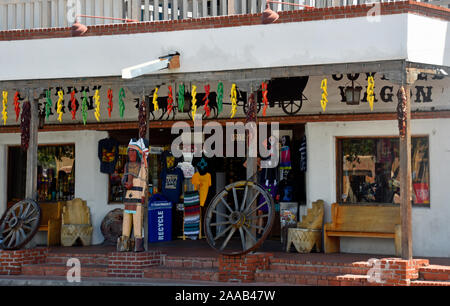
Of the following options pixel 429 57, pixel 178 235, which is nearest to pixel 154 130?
→ pixel 178 235

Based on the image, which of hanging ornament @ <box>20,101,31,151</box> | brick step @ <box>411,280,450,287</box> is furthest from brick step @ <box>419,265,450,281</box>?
hanging ornament @ <box>20,101,31,151</box>

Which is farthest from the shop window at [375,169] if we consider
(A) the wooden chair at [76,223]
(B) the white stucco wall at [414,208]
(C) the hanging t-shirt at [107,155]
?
(A) the wooden chair at [76,223]

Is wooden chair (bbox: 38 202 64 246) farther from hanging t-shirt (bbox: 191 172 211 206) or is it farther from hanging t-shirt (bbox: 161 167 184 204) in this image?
hanging t-shirt (bbox: 191 172 211 206)

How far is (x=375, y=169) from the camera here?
14.2m

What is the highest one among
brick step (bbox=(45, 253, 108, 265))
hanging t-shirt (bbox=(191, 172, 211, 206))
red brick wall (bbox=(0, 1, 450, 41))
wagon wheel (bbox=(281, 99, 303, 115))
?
red brick wall (bbox=(0, 1, 450, 41))

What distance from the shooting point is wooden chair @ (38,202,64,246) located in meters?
15.8

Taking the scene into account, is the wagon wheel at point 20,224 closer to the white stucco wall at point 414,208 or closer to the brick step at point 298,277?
the brick step at point 298,277

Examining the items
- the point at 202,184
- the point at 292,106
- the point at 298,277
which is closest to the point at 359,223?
the point at 298,277

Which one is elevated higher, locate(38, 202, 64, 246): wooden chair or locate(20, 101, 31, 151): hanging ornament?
locate(20, 101, 31, 151): hanging ornament

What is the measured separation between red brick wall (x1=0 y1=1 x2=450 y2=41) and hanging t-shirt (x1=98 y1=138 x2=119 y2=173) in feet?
10.2

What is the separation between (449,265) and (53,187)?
904 centimetres

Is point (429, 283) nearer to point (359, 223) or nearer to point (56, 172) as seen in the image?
point (359, 223)

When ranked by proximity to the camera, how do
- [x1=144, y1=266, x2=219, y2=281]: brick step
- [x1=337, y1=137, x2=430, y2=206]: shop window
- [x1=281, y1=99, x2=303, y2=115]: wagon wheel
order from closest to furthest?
[x1=144, y1=266, x2=219, y2=281]: brick step, [x1=337, y1=137, x2=430, y2=206]: shop window, [x1=281, y1=99, x2=303, y2=115]: wagon wheel

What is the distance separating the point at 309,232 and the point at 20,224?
5.50 metres
